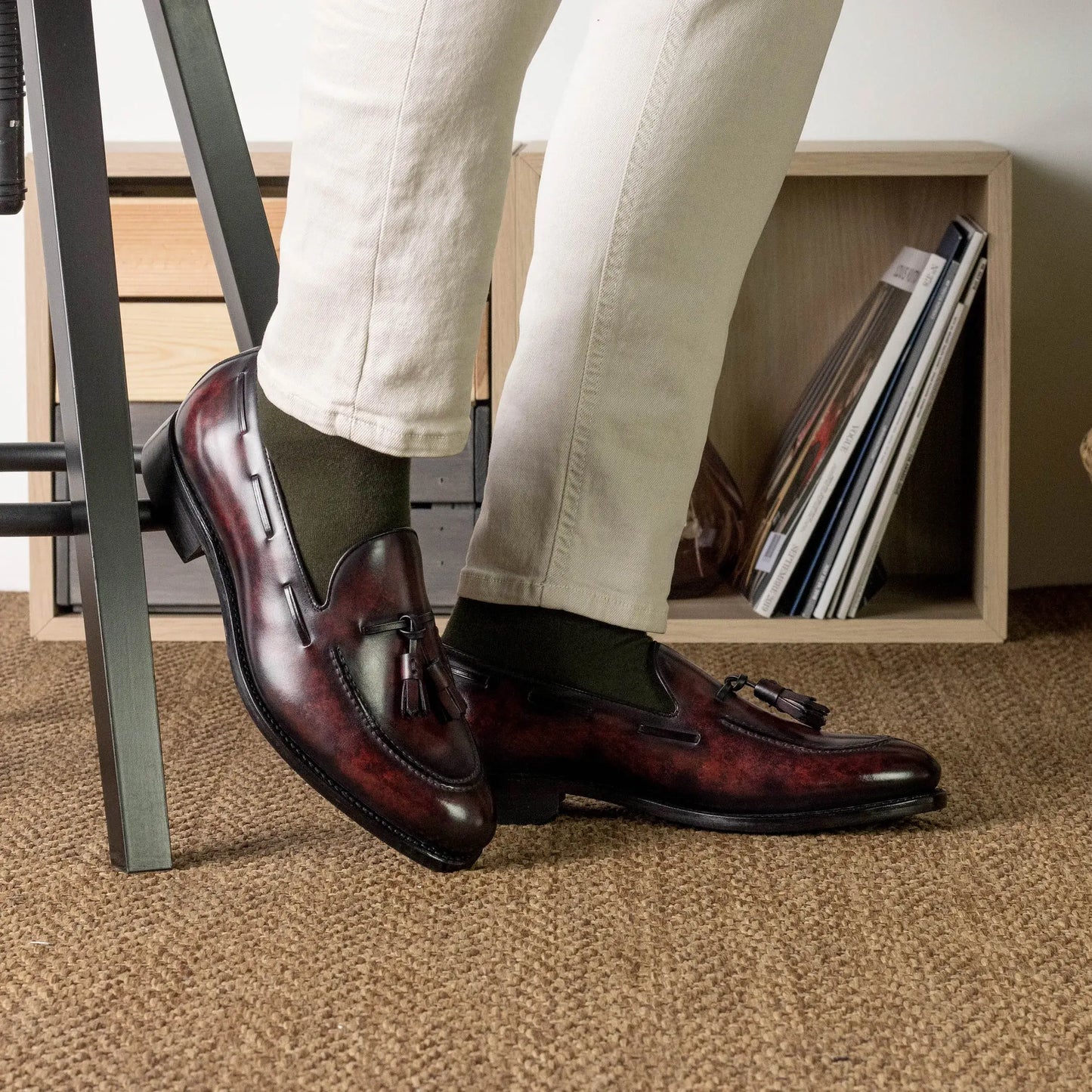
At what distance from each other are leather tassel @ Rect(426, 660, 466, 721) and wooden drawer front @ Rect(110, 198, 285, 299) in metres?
0.81

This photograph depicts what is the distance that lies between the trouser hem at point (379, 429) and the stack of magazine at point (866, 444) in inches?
30.1

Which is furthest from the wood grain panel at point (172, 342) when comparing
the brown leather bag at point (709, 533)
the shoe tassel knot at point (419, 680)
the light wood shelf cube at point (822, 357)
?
the shoe tassel knot at point (419, 680)

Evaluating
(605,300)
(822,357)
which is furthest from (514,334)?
(605,300)

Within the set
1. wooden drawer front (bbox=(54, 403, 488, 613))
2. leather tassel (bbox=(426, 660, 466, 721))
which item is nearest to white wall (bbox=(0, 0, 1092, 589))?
wooden drawer front (bbox=(54, 403, 488, 613))

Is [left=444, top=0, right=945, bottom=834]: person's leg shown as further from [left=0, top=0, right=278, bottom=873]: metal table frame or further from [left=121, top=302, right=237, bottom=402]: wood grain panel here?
[left=121, top=302, right=237, bottom=402]: wood grain panel

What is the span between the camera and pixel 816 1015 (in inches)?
18.1

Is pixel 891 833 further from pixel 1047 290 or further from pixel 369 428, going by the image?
pixel 1047 290

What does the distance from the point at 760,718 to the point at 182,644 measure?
2.48ft

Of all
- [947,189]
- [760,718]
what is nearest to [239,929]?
[760,718]

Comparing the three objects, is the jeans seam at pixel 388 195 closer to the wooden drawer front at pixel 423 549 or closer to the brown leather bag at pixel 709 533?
the wooden drawer front at pixel 423 549

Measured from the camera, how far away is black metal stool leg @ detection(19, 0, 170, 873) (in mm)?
595

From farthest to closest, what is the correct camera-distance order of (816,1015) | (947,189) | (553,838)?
(947,189) → (553,838) → (816,1015)

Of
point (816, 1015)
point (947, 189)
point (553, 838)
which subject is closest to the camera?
point (816, 1015)

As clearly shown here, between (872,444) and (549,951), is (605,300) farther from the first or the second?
(872,444)
